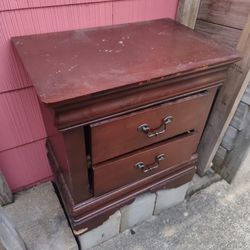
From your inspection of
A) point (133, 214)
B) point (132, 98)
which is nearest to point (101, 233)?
point (133, 214)

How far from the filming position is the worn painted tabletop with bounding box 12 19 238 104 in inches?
23.2

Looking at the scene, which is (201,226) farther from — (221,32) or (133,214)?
(221,32)

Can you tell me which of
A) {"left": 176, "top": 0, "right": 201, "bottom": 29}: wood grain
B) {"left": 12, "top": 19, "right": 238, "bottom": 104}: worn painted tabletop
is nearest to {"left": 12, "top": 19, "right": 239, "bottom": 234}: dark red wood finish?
{"left": 12, "top": 19, "right": 238, "bottom": 104}: worn painted tabletop

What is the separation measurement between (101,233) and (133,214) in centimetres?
16

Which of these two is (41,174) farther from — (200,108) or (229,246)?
(229,246)

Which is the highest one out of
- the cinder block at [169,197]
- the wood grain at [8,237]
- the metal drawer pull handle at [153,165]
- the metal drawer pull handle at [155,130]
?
the metal drawer pull handle at [155,130]

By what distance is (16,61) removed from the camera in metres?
0.84

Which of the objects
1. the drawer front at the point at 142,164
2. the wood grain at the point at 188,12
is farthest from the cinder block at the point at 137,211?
the wood grain at the point at 188,12

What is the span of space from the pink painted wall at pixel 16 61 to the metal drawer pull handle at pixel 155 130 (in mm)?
443

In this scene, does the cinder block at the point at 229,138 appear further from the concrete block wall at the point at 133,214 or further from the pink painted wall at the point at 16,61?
the pink painted wall at the point at 16,61

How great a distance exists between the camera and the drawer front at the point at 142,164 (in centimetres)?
81

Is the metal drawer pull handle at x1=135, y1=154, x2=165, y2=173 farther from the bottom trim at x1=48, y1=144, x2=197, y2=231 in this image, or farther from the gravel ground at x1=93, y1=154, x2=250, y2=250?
the gravel ground at x1=93, y1=154, x2=250, y2=250

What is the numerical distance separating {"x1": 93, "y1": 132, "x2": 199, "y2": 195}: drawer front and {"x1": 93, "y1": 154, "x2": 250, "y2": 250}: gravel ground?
34cm

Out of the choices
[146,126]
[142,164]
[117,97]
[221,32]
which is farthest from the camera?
[221,32]
